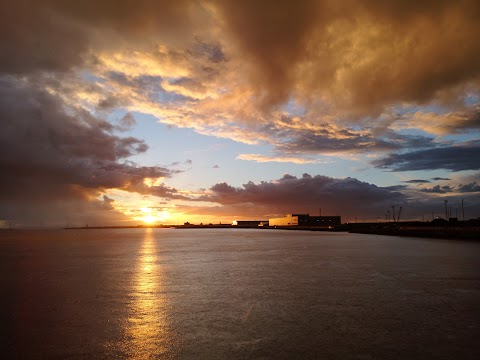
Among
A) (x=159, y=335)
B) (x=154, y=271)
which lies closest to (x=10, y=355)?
(x=159, y=335)

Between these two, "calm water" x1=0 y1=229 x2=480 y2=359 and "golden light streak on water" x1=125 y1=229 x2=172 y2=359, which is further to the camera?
"calm water" x1=0 y1=229 x2=480 y2=359

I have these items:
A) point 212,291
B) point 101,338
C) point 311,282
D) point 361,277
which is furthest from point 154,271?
point 101,338

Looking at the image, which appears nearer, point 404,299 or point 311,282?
point 404,299

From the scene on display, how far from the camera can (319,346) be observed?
1166cm

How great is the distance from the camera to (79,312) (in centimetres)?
1639

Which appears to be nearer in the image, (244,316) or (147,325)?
(147,325)

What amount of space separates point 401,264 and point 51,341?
31.7 meters

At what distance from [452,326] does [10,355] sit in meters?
15.4

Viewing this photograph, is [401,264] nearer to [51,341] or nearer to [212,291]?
[212,291]

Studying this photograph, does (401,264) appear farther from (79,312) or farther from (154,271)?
(79,312)

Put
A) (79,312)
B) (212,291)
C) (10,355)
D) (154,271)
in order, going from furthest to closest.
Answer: (154,271) < (212,291) < (79,312) < (10,355)

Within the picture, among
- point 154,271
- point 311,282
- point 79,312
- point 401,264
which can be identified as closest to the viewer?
point 79,312

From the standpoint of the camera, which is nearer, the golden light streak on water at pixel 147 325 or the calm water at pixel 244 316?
the golden light streak on water at pixel 147 325

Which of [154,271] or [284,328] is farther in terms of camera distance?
[154,271]
